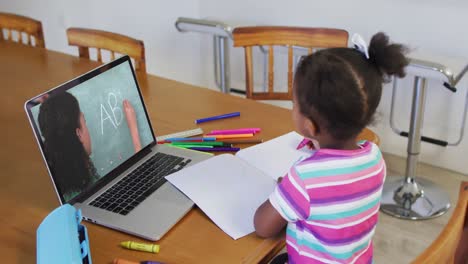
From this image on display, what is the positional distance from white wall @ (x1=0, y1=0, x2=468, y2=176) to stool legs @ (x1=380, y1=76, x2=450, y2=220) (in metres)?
0.19

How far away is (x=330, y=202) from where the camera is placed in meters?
0.96

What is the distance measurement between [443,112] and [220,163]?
6.23 ft

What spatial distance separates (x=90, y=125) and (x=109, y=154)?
81mm

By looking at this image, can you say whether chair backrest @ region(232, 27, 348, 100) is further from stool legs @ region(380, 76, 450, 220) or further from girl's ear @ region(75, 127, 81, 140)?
girl's ear @ region(75, 127, 81, 140)

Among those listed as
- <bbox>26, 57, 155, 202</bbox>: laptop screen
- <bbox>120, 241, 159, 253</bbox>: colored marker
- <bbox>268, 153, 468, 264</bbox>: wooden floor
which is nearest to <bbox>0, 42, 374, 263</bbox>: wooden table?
<bbox>120, 241, 159, 253</bbox>: colored marker

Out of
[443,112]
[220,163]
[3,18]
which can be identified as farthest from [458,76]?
[3,18]

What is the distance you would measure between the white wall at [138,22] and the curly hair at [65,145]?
89.5 inches

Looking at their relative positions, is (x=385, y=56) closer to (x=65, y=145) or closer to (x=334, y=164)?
(x=334, y=164)

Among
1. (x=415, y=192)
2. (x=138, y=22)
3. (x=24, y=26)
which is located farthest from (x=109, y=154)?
(x=138, y=22)

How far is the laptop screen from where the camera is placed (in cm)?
104

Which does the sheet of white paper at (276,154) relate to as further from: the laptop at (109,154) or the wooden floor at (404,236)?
the wooden floor at (404,236)

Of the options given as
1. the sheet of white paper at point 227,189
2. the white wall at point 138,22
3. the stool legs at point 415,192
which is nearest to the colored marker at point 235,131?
the sheet of white paper at point 227,189

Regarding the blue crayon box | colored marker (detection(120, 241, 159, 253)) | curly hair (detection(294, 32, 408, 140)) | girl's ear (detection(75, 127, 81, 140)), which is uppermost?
curly hair (detection(294, 32, 408, 140))

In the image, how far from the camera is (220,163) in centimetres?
127
